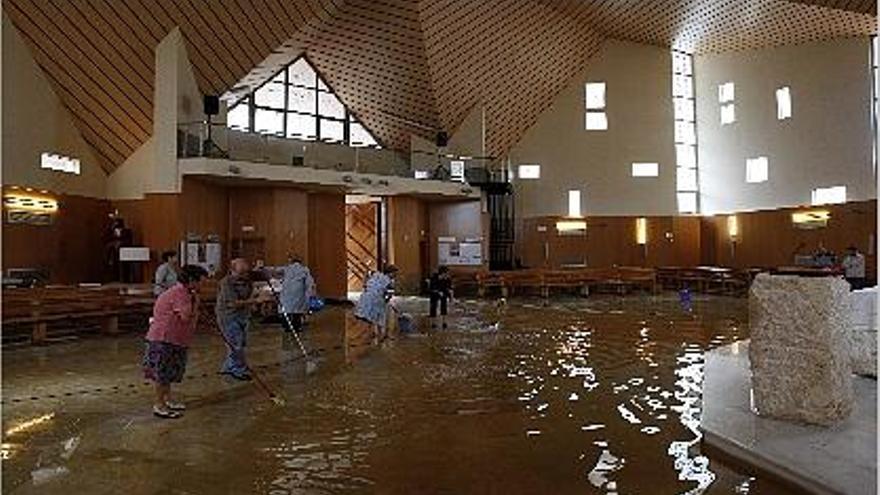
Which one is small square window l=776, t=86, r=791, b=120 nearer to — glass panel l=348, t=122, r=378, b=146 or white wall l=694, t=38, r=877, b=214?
white wall l=694, t=38, r=877, b=214

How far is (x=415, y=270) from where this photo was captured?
22.3 m

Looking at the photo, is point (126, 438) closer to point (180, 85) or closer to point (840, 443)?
A: point (840, 443)

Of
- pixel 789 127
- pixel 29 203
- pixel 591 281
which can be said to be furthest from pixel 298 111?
pixel 789 127

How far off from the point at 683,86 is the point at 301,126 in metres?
13.6

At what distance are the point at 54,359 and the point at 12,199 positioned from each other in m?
4.87

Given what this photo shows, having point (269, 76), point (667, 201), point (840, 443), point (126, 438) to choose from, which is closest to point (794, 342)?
point (840, 443)

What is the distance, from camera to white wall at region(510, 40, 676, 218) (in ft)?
79.6

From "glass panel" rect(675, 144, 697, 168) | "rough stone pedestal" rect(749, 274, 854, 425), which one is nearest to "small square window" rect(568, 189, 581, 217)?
"glass panel" rect(675, 144, 697, 168)

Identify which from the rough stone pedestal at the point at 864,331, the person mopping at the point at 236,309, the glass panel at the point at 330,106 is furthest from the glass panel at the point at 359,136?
the rough stone pedestal at the point at 864,331

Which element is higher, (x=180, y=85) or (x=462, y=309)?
(x=180, y=85)

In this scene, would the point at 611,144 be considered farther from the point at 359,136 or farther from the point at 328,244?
the point at 328,244

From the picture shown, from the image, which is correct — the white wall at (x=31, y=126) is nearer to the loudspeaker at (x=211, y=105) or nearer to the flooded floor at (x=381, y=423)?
the loudspeaker at (x=211, y=105)

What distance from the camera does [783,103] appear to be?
73.4 ft

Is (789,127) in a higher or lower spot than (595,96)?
lower
